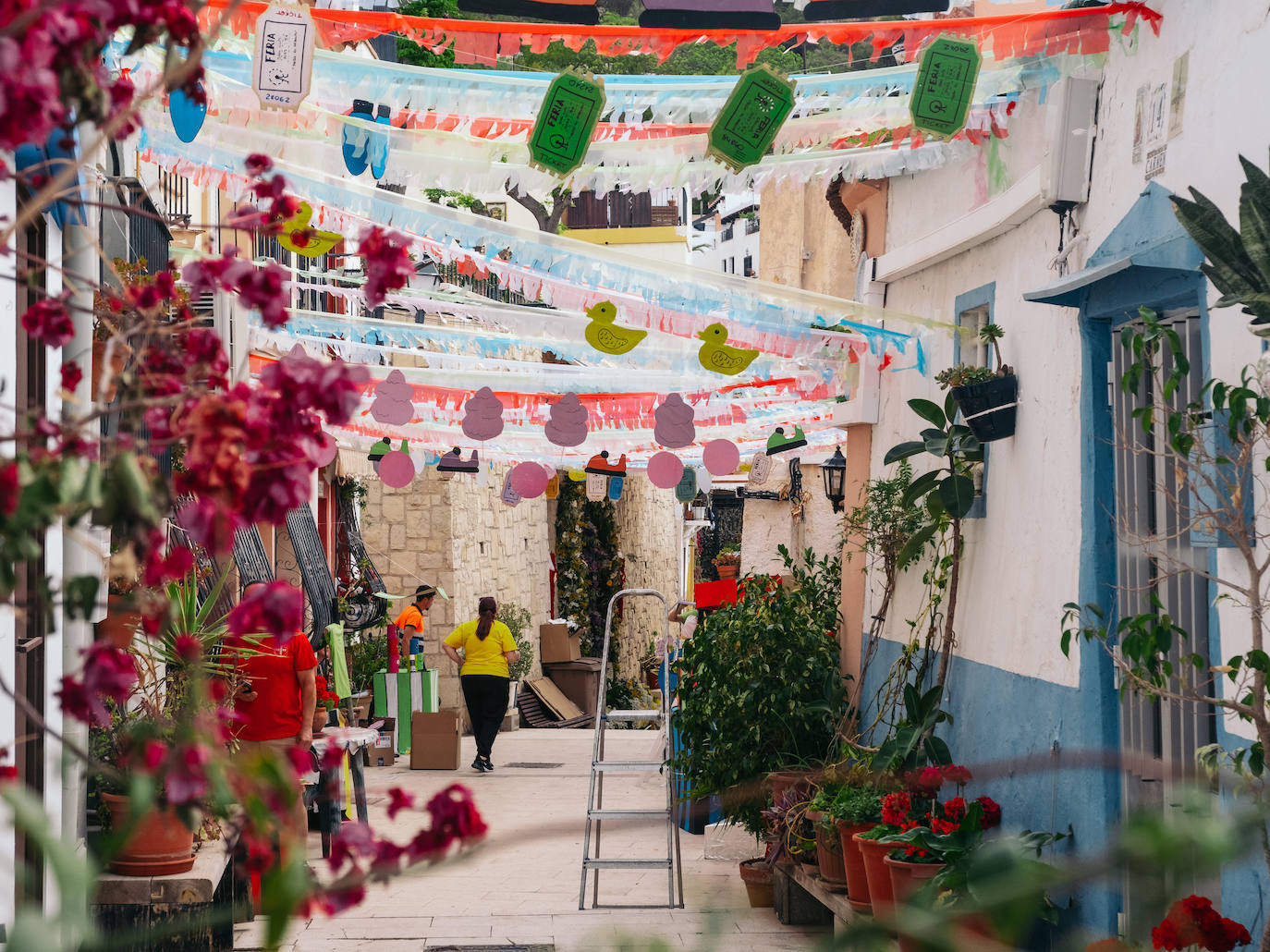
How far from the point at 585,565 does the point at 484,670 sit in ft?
33.0

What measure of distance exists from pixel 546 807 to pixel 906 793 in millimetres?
5358

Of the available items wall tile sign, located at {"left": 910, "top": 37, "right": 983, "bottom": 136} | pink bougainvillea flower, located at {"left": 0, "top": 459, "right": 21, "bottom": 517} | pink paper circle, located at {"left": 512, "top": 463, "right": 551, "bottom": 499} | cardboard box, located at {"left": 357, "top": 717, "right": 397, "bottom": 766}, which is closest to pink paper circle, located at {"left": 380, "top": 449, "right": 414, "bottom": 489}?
pink paper circle, located at {"left": 512, "top": 463, "right": 551, "bottom": 499}

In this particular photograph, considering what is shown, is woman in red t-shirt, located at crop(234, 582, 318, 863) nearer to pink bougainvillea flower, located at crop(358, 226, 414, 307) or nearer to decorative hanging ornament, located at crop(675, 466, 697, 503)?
pink bougainvillea flower, located at crop(358, 226, 414, 307)

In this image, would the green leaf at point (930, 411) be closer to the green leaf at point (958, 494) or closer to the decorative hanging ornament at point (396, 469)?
the green leaf at point (958, 494)

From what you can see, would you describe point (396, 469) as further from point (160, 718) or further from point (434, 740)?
point (160, 718)

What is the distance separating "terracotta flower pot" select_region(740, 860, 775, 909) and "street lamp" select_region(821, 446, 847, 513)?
4.48 metres

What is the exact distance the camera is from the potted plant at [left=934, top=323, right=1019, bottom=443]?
5.58 meters

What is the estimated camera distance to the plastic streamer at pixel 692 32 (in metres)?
4.30

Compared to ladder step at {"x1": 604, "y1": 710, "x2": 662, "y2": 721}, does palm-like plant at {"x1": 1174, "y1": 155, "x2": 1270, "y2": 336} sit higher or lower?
higher

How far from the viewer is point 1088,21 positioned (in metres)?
4.50

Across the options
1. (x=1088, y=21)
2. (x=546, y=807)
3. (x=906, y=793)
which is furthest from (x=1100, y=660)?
(x=546, y=807)

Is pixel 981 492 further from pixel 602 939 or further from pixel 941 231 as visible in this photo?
pixel 602 939

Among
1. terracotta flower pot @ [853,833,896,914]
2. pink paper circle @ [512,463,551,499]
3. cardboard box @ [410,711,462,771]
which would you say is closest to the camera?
terracotta flower pot @ [853,833,896,914]

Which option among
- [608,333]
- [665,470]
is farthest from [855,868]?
[665,470]
